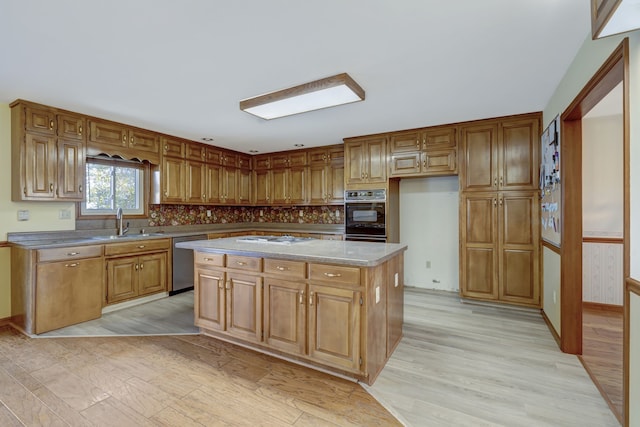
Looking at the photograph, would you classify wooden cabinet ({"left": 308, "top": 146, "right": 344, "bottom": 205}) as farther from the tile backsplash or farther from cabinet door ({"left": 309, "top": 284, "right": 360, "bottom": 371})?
cabinet door ({"left": 309, "top": 284, "right": 360, "bottom": 371})

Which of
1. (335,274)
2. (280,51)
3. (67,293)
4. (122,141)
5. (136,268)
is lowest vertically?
(67,293)

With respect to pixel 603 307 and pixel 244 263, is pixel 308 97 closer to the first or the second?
pixel 244 263

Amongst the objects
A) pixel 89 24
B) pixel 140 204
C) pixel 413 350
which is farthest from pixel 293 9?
pixel 140 204

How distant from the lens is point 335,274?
217cm

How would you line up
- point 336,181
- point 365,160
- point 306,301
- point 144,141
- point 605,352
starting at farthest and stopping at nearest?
point 336,181, point 365,160, point 144,141, point 605,352, point 306,301

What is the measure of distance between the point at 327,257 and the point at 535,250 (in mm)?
2835

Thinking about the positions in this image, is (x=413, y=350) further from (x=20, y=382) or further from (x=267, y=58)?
(x=20, y=382)

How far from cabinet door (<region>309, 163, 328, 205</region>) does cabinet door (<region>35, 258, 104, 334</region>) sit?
10.4ft

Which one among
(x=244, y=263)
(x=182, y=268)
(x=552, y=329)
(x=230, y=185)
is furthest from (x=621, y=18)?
(x=230, y=185)

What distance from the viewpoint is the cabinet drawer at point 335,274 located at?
2.10 m

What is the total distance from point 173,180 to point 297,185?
204 centimetres

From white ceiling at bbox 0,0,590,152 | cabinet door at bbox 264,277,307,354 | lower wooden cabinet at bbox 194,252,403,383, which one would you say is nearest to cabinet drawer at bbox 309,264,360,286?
lower wooden cabinet at bbox 194,252,403,383

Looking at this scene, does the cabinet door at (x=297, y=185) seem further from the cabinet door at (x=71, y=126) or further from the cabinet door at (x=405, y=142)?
the cabinet door at (x=71, y=126)

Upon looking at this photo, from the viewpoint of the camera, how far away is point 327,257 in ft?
7.02
